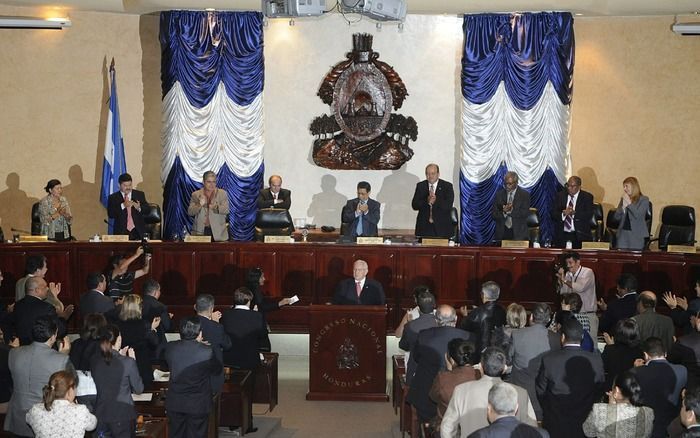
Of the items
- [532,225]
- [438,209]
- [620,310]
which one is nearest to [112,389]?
[620,310]

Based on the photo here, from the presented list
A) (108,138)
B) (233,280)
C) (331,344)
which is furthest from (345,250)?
(108,138)

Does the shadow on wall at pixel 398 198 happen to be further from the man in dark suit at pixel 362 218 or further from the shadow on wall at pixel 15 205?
the shadow on wall at pixel 15 205

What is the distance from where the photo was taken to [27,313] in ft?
31.2

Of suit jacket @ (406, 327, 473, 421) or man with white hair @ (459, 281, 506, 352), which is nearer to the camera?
suit jacket @ (406, 327, 473, 421)

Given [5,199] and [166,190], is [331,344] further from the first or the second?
[5,199]

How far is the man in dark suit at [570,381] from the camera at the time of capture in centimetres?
760

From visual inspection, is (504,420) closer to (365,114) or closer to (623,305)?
(623,305)

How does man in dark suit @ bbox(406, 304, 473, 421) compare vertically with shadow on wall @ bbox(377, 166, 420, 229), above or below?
below

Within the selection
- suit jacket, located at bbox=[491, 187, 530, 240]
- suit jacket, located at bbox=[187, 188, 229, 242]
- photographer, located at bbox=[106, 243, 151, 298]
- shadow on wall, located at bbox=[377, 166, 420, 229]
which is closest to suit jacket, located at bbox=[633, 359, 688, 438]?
suit jacket, located at bbox=[491, 187, 530, 240]

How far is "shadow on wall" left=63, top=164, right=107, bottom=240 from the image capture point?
1591 cm

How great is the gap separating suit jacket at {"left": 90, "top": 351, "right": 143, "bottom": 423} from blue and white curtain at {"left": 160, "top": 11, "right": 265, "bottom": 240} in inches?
316

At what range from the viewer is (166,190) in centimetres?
1554

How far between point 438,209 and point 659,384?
242 inches

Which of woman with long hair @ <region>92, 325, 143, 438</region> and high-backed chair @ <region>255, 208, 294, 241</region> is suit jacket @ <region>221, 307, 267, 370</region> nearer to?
woman with long hair @ <region>92, 325, 143, 438</region>
